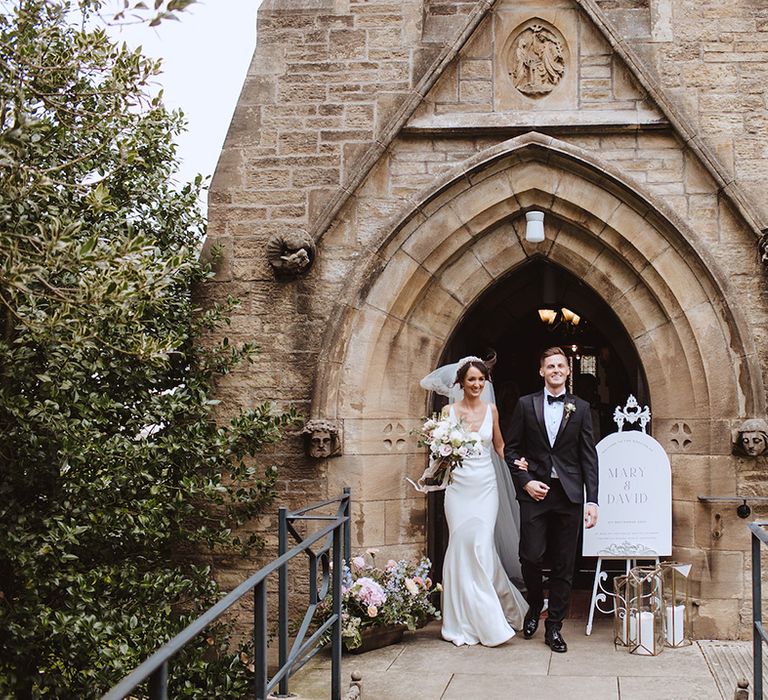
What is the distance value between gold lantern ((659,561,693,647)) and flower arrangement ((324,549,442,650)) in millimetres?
1434

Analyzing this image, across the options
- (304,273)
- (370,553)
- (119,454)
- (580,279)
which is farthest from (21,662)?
(580,279)

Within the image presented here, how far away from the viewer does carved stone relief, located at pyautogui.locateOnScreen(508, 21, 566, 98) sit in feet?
23.8

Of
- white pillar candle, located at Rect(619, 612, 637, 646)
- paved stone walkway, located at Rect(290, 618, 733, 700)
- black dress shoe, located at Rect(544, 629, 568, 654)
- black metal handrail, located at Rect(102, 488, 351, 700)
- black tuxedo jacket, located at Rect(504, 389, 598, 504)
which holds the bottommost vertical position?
paved stone walkway, located at Rect(290, 618, 733, 700)

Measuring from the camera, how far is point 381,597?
656 centimetres

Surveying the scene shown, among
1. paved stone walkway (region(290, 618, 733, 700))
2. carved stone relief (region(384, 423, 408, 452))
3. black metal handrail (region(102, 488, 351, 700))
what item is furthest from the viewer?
carved stone relief (region(384, 423, 408, 452))

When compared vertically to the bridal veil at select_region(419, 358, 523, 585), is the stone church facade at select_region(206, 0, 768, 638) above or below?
above

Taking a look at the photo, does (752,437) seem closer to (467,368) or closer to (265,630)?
(467,368)

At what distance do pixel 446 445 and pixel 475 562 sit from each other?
751 millimetres

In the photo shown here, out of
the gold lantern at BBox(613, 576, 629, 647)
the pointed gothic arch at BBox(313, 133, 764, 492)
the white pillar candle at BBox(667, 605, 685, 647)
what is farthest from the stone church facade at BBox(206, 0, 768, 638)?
the gold lantern at BBox(613, 576, 629, 647)

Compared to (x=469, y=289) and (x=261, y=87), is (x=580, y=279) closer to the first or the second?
(x=469, y=289)

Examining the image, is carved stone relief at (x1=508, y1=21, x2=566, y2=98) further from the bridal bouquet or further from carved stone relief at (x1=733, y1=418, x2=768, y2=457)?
carved stone relief at (x1=733, y1=418, x2=768, y2=457)

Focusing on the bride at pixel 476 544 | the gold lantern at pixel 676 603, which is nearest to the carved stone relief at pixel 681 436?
the gold lantern at pixel 676 603

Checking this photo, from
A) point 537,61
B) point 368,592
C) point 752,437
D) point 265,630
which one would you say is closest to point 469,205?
point 537,61

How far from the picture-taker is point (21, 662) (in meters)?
6.23
